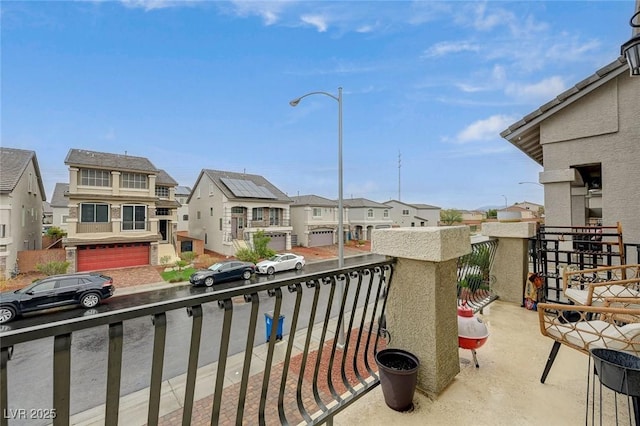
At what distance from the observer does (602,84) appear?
5016mm

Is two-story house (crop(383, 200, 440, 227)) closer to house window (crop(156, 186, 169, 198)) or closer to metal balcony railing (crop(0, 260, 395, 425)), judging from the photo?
house window (crop(156, 186, 169, 198))

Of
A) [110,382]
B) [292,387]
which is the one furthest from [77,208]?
[110,382]

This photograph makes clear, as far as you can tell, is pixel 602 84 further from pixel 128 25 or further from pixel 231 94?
pixel 231 94

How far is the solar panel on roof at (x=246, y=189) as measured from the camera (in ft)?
66.7

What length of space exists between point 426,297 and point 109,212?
60.8 ft

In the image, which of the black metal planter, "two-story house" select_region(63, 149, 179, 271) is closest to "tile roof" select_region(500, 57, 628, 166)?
the black metal planter

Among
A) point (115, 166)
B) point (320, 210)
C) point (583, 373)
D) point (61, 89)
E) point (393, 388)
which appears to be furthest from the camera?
point (320, 210)

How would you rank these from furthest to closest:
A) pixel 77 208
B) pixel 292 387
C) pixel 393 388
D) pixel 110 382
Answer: pixel 77 208
pixel 292 387
pixel 393 388
pixel 110 382

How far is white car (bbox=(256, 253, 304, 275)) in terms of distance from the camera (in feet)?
48.1

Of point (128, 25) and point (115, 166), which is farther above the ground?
point (128, 25)

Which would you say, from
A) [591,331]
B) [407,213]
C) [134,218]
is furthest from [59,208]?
[407,213]

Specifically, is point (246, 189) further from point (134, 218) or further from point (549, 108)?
point (549, 108)

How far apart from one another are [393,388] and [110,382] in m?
1.65

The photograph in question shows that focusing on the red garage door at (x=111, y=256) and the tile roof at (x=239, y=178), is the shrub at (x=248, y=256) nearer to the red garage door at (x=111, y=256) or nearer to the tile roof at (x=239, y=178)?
the tile roof at (x=239, y=178)
